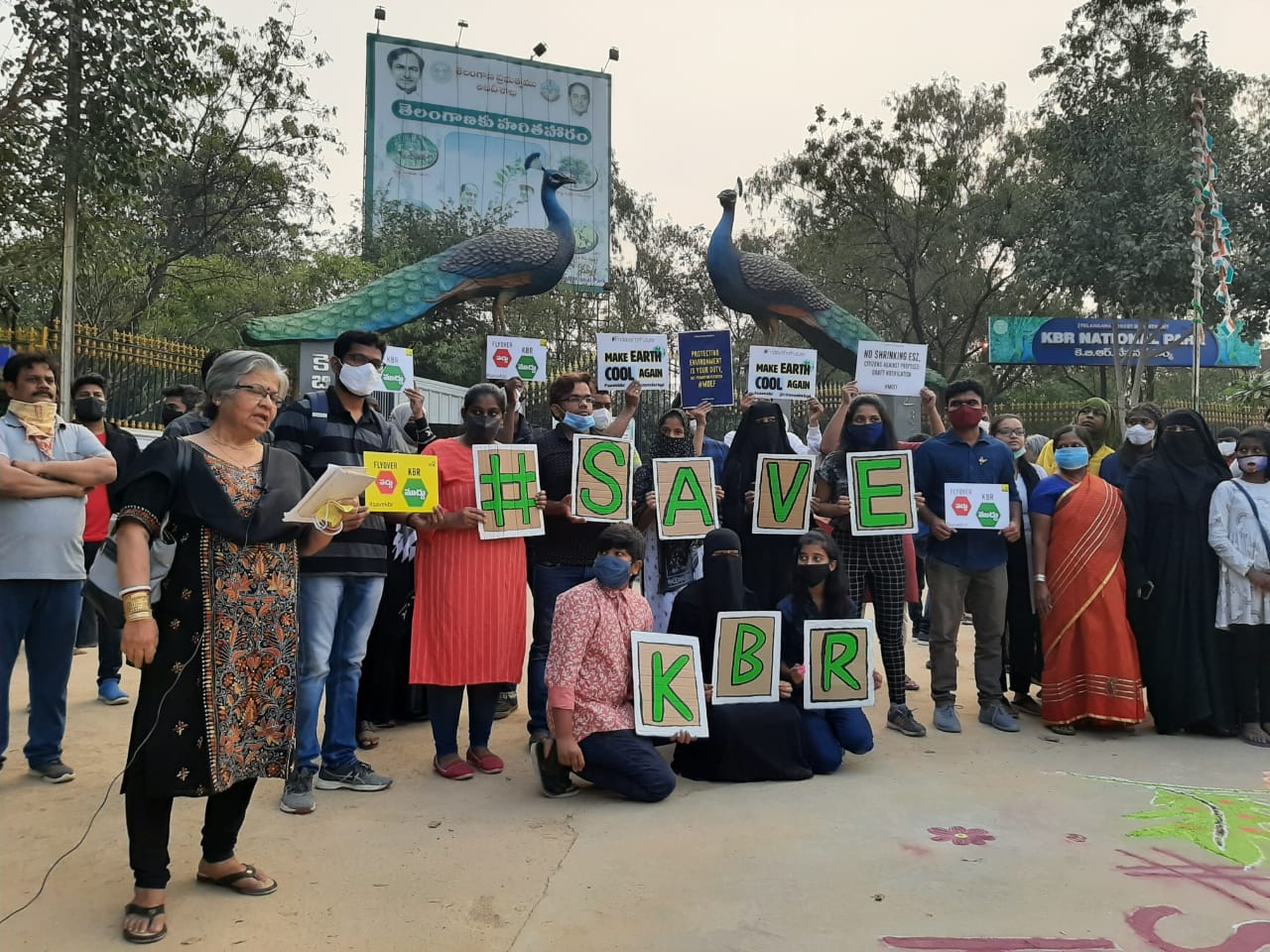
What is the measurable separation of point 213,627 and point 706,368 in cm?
443

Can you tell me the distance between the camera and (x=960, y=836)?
3.76 meters

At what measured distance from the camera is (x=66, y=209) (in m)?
10.2

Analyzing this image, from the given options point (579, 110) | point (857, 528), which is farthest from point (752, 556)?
point (579, 110)

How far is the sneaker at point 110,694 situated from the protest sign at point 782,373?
4432mm

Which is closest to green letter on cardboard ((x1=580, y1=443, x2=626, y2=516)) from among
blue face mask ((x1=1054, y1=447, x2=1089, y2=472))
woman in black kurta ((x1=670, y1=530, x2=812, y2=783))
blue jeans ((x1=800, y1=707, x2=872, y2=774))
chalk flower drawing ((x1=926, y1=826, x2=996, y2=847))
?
woman in black kurta ((x1=670, y1=530, x2=812, y2=783))

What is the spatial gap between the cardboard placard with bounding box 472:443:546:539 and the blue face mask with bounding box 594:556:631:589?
1.53ft

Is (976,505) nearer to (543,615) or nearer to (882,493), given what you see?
(882,493)

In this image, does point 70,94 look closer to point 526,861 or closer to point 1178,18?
point 526,861

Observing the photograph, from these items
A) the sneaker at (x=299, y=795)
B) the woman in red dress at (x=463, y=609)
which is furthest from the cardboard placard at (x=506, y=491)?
the sneaker at (x=299, y=795)

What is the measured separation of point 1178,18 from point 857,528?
16.9m

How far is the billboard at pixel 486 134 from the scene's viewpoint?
26984 mm

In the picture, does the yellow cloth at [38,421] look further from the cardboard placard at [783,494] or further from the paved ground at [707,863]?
the cardboard placard at [783,494]

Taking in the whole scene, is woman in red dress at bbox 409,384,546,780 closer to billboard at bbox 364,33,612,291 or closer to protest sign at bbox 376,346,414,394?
protest sign at bbox 376,346,414,394

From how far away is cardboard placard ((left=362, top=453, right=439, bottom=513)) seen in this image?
160 inches
